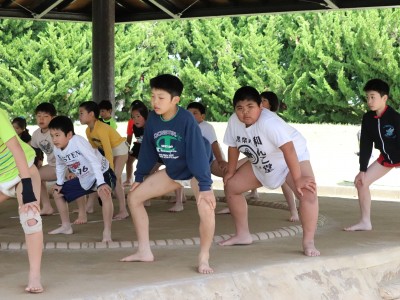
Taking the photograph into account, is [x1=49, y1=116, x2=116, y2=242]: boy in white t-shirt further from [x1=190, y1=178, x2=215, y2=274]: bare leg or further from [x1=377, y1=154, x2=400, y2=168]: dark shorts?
[x1=377, y1=154, x2=400, y2=168]: dark shorts

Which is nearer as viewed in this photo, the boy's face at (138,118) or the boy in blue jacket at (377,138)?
the boy in blue jacket at (377,138)

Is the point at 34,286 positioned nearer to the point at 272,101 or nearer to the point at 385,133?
the point at 385,133

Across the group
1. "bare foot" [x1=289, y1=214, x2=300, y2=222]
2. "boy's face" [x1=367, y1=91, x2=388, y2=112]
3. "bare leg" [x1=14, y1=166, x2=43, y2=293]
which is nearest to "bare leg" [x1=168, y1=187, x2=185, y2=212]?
"bare foot" [x1=289, y1=214, x2=300, y2=222]

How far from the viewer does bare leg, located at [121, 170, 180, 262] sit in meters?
4.14

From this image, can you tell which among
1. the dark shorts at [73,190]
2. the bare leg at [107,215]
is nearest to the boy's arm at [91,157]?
the bare leg at [107,215]

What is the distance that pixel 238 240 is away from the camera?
4.81m

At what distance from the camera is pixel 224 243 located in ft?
15.7

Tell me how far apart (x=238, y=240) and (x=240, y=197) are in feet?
0.82

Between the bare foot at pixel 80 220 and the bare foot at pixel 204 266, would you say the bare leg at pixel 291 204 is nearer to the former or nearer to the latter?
the bare foot at pixel 80 220

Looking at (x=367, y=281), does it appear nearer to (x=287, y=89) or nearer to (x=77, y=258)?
(x=77, y=258)

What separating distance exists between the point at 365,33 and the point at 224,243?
11.6m

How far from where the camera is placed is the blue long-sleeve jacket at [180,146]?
3938 millimetres

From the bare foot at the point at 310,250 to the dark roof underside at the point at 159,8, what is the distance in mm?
4744

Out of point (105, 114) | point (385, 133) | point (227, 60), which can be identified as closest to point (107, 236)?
point (385, 133)
